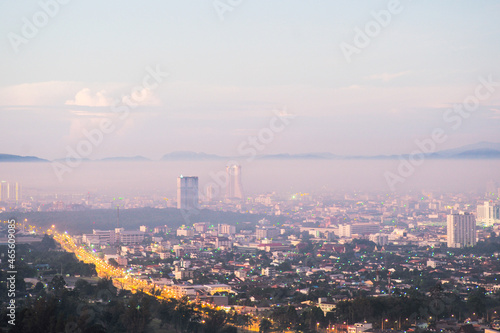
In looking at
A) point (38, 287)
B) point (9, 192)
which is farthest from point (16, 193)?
point (38, 287)

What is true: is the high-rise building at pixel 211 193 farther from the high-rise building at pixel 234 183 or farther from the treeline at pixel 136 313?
the treeline at pixel 136 313

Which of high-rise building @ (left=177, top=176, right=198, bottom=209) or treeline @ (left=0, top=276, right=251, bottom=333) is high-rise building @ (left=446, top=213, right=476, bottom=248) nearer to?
treeline @ (left=0, top=276, right=251, bottom=333)

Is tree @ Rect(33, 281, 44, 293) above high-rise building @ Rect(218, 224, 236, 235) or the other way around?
above

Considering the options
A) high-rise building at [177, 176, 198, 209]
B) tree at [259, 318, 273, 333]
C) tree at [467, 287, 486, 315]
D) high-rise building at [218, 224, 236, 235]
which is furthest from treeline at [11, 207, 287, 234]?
tree at [259, 318, 273, 333]

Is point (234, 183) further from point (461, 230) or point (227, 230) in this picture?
point (461, 230)

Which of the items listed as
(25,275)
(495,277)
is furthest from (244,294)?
(495,277)
